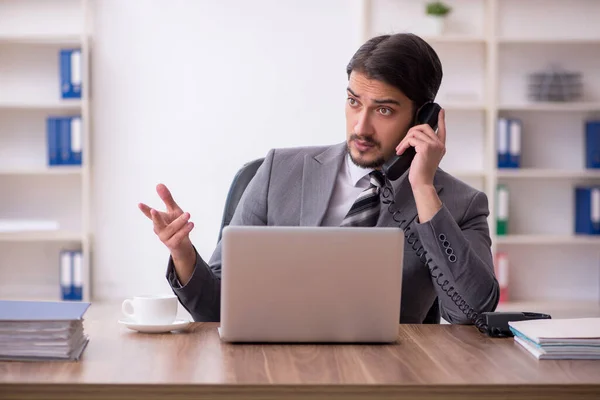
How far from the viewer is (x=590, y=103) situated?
4.35 metres

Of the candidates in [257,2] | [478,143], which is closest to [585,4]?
[478,143]

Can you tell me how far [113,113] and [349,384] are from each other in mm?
3490

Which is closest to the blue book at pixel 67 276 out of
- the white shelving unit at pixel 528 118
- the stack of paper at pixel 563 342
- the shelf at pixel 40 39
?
the shelf at pixel 40 39

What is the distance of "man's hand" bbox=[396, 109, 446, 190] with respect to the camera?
1.86 meters

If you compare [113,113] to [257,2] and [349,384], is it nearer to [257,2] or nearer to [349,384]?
[257,2]

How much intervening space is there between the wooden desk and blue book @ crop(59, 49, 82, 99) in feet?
9.77

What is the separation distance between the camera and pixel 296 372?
1.26 metres

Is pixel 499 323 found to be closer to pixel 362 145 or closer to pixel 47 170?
pixel 362 145

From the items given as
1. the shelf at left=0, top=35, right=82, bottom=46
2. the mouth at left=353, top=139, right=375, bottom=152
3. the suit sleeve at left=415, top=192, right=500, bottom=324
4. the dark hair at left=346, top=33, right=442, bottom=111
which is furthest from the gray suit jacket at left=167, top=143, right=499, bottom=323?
the shelf at left=0, top=35, right=82, bottom=46

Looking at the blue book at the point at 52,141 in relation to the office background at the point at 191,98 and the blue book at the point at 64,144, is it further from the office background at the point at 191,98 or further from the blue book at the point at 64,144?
the office background at the point at 191,98

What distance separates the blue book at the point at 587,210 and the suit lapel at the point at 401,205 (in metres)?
2.60

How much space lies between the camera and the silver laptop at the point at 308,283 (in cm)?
141

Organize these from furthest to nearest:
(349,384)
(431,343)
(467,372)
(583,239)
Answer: (583,239), (431,343), (467,372), (349,384)

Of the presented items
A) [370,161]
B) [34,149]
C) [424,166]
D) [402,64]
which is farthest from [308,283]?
[34,149]
